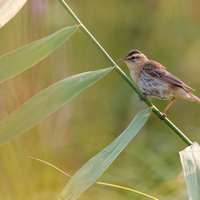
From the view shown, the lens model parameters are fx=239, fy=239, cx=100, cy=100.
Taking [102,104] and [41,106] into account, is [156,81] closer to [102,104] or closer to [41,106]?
[102,104]

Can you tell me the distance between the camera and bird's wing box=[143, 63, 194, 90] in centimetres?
119

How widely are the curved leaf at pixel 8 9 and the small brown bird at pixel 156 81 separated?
74 centimetres

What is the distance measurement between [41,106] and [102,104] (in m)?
1.15

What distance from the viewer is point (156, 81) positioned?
1258 mm

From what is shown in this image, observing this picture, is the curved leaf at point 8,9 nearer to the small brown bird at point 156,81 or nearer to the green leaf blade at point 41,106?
the green leaf blade at point 41,106

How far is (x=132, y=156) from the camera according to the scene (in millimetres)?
1599

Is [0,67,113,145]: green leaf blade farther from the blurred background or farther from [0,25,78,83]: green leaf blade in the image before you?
the blurred background

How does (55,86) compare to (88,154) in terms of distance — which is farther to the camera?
(88,154)

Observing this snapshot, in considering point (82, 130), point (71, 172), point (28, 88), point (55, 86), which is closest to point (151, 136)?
point (82, 130)

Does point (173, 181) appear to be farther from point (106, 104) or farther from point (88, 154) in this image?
point (106, 104)

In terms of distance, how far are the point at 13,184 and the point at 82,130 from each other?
582 millimetres

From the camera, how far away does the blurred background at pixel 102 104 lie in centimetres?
135

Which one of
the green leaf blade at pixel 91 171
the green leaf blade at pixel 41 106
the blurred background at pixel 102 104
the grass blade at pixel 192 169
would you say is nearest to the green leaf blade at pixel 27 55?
the green leaf blade at pixel 41 106

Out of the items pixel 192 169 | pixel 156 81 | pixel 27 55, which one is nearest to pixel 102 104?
pixel 156 81
